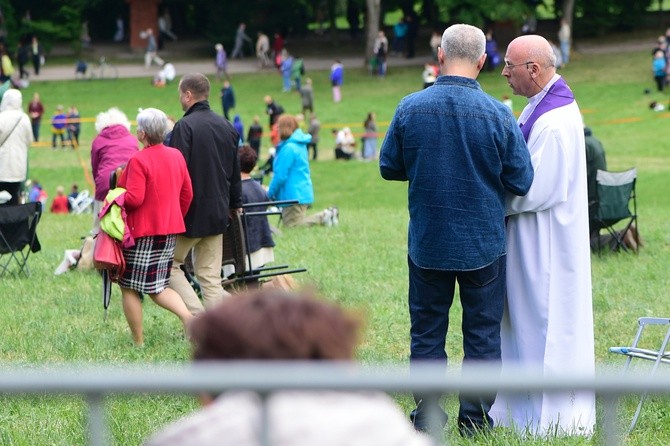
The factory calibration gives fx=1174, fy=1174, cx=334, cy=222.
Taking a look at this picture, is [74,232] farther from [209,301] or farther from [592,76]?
[592,76]

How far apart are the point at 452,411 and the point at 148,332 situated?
315 cm

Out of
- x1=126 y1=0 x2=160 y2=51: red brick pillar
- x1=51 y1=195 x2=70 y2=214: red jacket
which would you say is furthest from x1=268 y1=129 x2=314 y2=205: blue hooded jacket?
x1=126 y1=0 x2=160 y2=51: red brick pillar

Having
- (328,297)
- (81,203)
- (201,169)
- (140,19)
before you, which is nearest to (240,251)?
(328,297)

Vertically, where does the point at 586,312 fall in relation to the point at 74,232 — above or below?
above

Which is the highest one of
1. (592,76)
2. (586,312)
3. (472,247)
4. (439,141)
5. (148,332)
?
(439,141)

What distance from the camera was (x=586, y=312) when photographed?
19.1 feet

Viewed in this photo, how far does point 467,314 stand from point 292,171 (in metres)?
10.3

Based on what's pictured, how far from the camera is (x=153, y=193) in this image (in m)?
7.88

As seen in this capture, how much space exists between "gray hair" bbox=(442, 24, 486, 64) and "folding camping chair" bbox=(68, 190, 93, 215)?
17.8m

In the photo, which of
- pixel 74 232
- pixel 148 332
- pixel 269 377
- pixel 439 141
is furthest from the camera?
pixel 74 232

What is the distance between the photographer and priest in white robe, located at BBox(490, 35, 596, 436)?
18.7 feet

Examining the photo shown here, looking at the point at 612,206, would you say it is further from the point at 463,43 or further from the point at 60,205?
the point at 60,205

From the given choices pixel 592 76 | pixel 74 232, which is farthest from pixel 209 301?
pixel 592 76

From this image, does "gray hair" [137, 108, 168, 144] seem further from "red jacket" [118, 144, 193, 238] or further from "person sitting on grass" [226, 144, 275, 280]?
"person sitting on grass" [226, 144, 275, 280]
